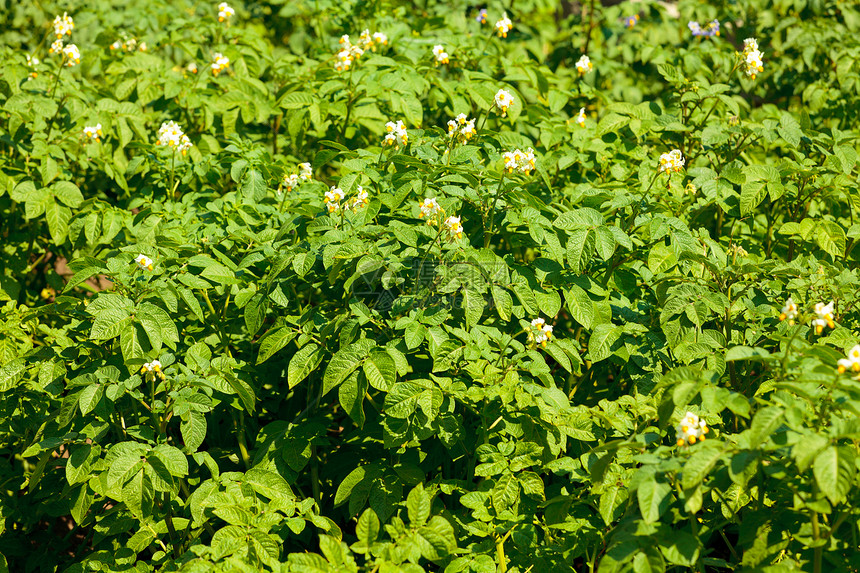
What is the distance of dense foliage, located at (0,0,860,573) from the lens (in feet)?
5.60

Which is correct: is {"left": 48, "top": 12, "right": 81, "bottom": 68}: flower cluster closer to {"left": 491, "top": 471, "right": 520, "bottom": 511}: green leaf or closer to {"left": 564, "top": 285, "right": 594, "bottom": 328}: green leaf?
{"left": 564, "top": 285, "right": 594, "bottom": 328}: green leaf

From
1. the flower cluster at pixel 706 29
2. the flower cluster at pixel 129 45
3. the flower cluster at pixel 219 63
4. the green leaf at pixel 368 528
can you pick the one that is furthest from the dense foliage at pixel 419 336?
the flower cluster at pixel 706 29

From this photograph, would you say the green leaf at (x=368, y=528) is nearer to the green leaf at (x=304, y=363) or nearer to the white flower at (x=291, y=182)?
the green leaf at (x=304, y=363)

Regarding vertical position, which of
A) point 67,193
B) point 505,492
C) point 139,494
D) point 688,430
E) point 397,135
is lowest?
point 505,492

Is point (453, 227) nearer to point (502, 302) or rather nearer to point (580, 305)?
point (502, 302)

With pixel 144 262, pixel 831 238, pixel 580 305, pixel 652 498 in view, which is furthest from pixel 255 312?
pixel 831 238

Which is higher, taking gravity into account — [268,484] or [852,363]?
[852,363]

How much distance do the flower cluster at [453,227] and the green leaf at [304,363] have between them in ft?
1.60

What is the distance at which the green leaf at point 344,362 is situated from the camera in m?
1.88

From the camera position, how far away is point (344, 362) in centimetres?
191

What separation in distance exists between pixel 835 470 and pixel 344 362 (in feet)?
3.69

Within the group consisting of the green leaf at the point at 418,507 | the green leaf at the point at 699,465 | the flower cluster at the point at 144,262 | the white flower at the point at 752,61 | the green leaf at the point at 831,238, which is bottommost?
the green leaf at the point at 418,507

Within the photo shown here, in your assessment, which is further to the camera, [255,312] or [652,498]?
[255,312]

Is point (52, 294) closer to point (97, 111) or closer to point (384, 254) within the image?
point (97, 111)
